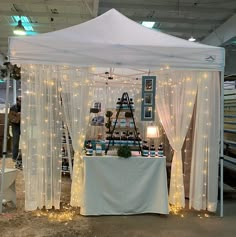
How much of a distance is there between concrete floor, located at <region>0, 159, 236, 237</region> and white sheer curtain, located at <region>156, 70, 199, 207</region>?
38 centimetres

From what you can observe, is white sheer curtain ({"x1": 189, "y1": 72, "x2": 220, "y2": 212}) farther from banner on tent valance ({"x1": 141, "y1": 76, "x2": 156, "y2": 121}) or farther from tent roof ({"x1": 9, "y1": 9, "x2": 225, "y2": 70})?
banner on tent valance ({"x1": 141, "y1": 76, "x2": 156, "y2": 121})

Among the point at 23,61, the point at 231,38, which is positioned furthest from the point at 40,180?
the point at 231,38

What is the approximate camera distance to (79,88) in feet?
12.6

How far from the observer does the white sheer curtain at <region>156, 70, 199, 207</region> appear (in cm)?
401

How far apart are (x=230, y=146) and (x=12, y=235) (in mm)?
5277

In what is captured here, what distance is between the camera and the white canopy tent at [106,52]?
3453 millimetres

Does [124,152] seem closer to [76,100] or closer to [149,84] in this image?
[76,100]

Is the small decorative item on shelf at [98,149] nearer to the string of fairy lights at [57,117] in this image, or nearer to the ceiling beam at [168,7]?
the string of fairy lights at [57,117]

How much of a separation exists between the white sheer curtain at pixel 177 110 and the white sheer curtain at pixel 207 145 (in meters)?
0.14

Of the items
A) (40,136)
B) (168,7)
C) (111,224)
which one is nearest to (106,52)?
(40,136)

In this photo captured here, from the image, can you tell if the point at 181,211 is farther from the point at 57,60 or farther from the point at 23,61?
the point at 23,61

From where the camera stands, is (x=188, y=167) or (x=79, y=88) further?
(x=188, y=167)

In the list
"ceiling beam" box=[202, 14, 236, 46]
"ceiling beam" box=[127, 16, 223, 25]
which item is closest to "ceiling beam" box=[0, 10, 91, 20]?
"ceiling beam" box=[127, 16, 223, 25]

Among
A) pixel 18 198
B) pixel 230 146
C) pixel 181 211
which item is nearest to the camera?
pixel 181 211
